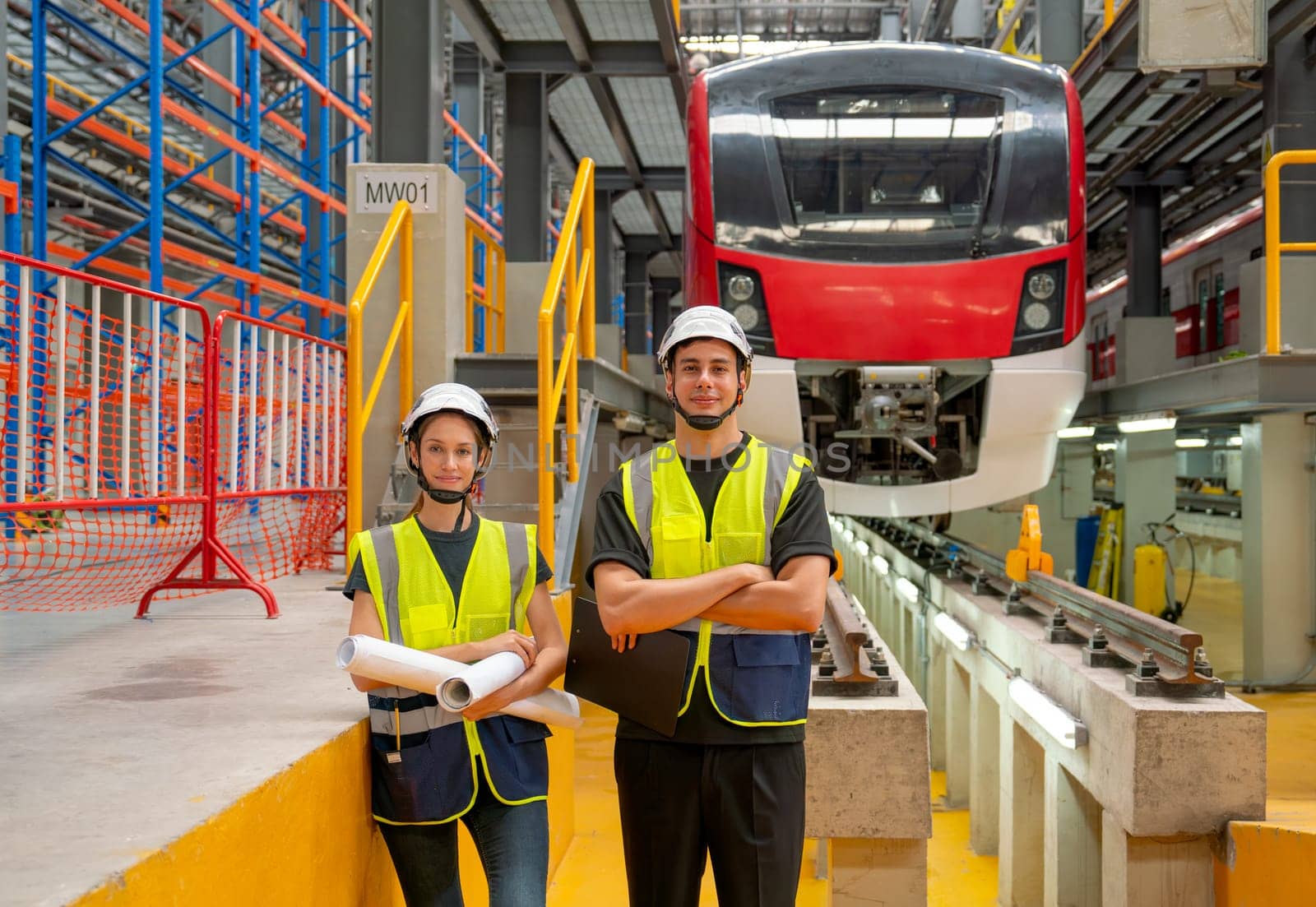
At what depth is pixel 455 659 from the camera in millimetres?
2197

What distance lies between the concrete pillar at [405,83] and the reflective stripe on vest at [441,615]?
15.0 ft

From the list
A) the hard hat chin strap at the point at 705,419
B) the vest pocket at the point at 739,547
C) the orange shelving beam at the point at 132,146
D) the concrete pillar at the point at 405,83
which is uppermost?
the orange shelving beam at the point at 132,146

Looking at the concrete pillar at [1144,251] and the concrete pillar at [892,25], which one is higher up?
the concrete pillar at [892,25]

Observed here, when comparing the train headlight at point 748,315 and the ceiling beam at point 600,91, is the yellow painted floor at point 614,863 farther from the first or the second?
the ceiling beam at point 600,91

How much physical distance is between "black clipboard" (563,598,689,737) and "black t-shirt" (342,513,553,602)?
0.29 metres

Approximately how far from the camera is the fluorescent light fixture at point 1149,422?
7.57 m

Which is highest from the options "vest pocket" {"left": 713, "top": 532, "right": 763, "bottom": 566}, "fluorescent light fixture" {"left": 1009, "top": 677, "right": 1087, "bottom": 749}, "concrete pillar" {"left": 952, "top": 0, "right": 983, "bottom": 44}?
"concrete pillar" {"left": 952, "top": 0, "right": 983, "bottom": 44}

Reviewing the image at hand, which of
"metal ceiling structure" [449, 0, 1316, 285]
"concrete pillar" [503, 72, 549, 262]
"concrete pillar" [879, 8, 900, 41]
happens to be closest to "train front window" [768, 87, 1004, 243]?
"metal ceiling structure" [449, 0, 1316, 285]

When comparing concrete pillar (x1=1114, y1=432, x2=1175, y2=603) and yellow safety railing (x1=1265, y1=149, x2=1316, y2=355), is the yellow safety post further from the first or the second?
concrete pillar (x1=1114, y1=432, x2=1175, y2=603)

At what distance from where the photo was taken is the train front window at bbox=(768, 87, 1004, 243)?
556 cm

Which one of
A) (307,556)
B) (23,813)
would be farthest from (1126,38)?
(23,813)

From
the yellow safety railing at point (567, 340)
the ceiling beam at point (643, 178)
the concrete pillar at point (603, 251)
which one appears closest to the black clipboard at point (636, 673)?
the yellow safety railing at point (567, 340)

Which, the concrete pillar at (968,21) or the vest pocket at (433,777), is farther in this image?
the concrete pillar at (968,21)

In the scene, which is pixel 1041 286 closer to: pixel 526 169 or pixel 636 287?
pixel 526 169
